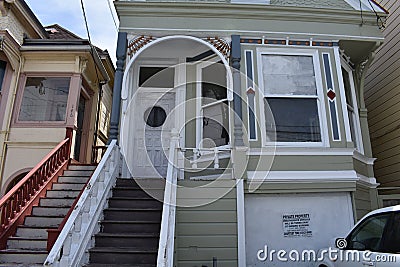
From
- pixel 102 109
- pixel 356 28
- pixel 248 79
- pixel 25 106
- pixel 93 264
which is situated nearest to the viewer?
pixel 93 264

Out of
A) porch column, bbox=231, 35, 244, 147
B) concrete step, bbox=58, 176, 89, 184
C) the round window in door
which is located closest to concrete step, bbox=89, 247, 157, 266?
concrete step, bbox=58, 176, 89, 184

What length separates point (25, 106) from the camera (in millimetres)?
8117

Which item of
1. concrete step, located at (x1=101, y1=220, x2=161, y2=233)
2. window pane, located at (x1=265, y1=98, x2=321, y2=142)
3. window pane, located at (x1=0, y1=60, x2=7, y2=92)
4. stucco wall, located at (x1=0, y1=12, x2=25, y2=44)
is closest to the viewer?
concrete step, located at (x1=101, y1=220, x2=161, y2=233)

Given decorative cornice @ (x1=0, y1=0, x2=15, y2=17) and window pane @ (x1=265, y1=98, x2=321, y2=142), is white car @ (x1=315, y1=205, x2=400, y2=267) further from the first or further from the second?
decorative cornice @ (x1=0, y1=0, x2=15, y2=17)

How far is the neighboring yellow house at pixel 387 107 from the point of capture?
322 inches

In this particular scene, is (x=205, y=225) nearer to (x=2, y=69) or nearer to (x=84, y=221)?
(x=84, y=221)

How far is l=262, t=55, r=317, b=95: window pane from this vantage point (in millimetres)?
6504

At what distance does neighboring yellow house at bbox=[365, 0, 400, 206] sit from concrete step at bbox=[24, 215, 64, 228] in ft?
24.2

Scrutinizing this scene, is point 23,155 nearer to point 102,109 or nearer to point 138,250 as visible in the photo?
point 102,109

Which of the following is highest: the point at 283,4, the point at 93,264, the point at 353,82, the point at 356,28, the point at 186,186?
the point at 283,4

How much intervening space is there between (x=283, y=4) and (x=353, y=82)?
244cm

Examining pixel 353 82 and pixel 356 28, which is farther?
pixel 353 82

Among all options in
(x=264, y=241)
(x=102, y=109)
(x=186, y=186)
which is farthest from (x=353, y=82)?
(x=102, y=109)

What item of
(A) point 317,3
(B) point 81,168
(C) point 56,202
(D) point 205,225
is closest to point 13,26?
(B) point 81,168
